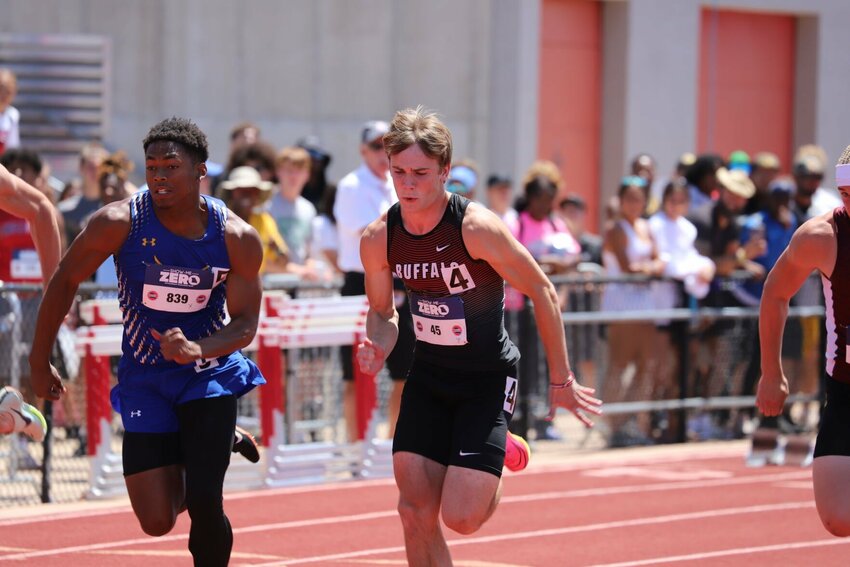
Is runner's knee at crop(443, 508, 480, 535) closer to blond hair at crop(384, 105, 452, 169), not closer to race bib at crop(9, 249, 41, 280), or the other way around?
blond hair at crop(384, 105, 452, 169)

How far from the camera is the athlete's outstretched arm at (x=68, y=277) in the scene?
6.53 meters

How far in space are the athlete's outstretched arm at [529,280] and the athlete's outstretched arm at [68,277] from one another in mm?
1498

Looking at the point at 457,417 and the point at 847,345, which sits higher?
the point at 847,345

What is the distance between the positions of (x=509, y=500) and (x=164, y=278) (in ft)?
14.6

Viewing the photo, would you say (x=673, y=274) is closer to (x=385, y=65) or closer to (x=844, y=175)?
(x=844, y=175)

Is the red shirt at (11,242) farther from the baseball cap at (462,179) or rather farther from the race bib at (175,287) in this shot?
the race bib at (175,287)

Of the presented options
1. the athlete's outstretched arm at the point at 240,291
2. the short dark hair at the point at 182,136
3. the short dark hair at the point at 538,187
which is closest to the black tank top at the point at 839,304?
the athlete's outstretched arm at the point at 240,291

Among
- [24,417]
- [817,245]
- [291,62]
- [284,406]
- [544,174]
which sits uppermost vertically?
[291,62]

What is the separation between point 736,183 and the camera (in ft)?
47.0

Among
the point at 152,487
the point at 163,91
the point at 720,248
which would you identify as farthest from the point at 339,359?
the point at 163,91

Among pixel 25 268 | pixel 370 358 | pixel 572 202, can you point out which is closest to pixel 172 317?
pixel 370 358

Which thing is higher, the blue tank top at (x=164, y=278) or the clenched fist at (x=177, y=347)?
the blue tank top at (x=164, y=278)

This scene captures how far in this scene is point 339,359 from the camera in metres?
11.6

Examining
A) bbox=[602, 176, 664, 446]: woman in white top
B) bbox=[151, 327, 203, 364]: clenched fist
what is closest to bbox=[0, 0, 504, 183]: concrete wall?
bbox=[602, 176, 664, 446]: woman in white top
